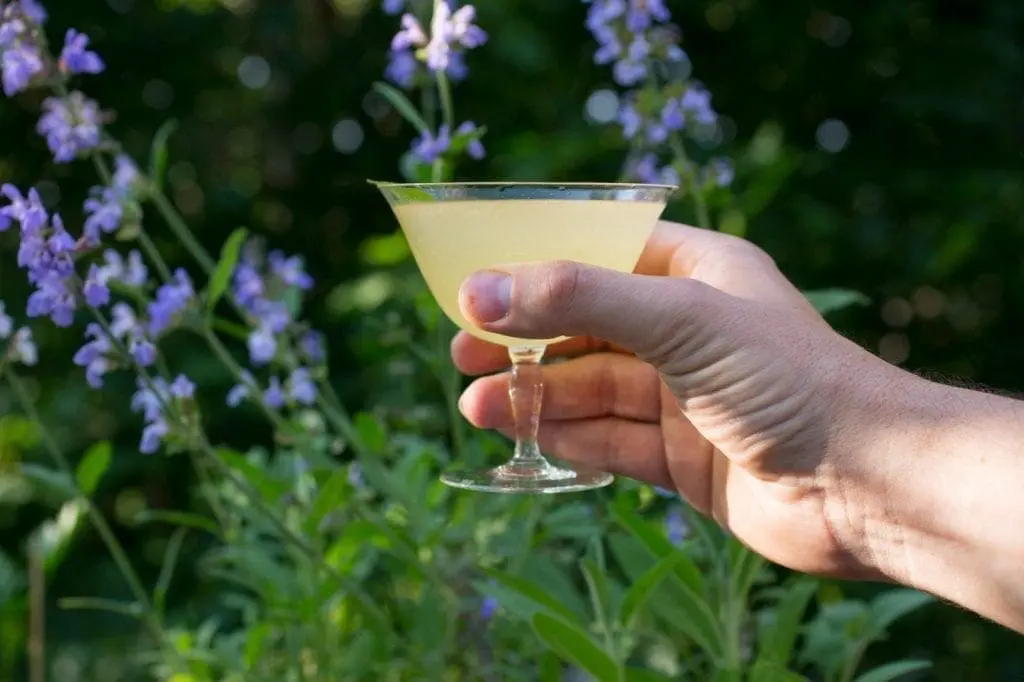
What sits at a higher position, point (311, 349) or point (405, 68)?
point (405, 68)

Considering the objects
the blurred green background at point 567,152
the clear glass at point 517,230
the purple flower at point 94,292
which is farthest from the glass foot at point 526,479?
the blurred green background at point 567,152

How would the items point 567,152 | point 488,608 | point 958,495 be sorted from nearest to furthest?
point 958,495, point 488,608, point 567,152

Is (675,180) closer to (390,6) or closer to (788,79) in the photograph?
(390,6)

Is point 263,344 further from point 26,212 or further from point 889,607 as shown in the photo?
point 889,607

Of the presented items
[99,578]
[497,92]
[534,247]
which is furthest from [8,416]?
[534,247]

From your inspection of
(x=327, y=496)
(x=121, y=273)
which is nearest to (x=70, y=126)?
(x=121, y=273)

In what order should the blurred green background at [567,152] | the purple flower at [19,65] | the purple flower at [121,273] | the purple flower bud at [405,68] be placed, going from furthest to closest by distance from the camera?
the blurred green background at [567,152] < the purple flower bud at [405,68] < the purple flower at [121,273] < the purple flower at [19,65]

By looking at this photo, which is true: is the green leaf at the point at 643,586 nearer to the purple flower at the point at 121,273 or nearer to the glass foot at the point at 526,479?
the glass foot at the point at 526,479
